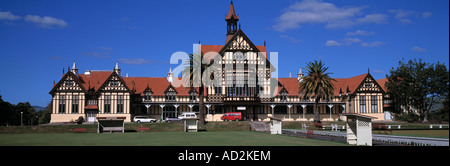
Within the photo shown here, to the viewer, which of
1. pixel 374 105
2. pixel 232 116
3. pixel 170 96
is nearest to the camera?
pixel 232 116

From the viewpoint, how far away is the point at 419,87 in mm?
66188

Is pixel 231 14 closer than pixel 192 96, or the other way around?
pixel 192 96

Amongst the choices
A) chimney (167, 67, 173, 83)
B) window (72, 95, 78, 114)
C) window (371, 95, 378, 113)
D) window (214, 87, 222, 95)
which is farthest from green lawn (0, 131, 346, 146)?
window (371, 95, 378, 113)

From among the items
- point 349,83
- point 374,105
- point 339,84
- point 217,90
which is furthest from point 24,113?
point 374,105

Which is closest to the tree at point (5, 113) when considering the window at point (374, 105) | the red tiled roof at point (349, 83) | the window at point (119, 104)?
the window at point (119, 104)

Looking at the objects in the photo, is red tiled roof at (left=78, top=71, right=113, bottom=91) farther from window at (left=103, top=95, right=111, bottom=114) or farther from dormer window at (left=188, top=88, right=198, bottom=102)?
dormer window at (left=188, top=88, right=198, bottom=102)

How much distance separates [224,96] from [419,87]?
32.0 meters

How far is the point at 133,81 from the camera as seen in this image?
6956 cm

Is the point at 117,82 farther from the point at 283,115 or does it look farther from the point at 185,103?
the point at 283,115

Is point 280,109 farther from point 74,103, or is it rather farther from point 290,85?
point 74,103

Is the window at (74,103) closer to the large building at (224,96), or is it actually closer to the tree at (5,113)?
the large building at (224,96)
